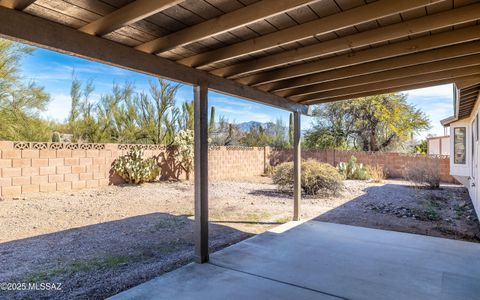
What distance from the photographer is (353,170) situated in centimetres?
1284

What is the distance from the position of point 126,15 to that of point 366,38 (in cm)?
208

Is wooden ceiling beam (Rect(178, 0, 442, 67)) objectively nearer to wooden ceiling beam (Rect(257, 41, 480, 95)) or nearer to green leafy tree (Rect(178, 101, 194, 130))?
wooden ceiling beam (Rect(257, 41, 480, 95))

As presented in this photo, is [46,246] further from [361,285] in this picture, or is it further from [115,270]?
[361,285]

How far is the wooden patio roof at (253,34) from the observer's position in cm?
225

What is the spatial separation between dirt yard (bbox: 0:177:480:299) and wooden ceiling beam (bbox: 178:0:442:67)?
2484 millimetres

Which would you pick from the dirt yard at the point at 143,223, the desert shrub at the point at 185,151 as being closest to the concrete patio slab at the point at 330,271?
the dirt yard at the point at 143,223

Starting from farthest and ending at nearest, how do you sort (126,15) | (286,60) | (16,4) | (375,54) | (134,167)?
(134,167)
(286,60)
(375,54)
(126,15)
(16,4)

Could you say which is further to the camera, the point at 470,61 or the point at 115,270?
the point at 115,270

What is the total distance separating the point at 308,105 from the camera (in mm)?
6090

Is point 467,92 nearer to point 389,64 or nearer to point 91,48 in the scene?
point 389,64

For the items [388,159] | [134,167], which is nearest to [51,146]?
[134,167]

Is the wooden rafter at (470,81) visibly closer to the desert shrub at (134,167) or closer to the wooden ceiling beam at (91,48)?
the wooden ceiling beam at (91,48)

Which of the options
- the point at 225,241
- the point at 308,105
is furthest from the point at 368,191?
the point at 225,241

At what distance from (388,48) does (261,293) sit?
2.73 metres
